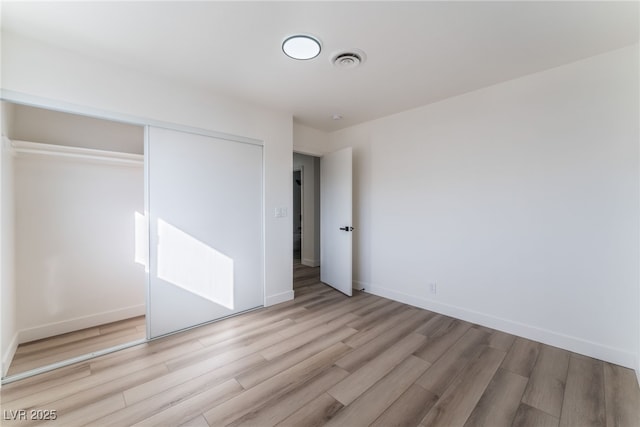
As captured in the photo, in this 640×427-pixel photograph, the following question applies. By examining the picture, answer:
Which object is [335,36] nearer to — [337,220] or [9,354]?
[337,220]

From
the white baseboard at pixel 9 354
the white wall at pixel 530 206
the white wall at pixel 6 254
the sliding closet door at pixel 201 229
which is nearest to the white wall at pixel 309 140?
the sliding closet door at pixel 201 229

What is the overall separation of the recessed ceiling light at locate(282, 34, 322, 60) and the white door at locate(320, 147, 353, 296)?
1641mm

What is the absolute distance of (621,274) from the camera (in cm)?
199

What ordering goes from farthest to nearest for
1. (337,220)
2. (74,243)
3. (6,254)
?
1. (337,220)
2. (74,243)
3. (6,254)

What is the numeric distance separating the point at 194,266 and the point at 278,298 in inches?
44.8

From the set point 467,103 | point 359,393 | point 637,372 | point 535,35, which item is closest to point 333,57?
point 535,35

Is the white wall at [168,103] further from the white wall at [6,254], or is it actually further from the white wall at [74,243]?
the white wall at [74,243]

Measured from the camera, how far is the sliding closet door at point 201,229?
95.1 inches

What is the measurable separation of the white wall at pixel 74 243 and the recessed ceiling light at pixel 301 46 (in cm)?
211

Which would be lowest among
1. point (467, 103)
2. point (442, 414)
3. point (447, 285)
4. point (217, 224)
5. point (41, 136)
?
point (442, 414)

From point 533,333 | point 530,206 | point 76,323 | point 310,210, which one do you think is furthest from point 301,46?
point 310,210

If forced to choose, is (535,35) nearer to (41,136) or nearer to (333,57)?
(333,57)

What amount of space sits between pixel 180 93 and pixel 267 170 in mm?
1166

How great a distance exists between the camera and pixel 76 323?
8.39 ft
